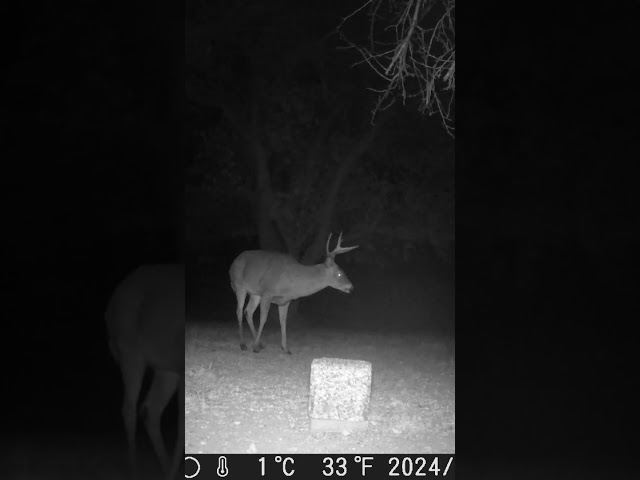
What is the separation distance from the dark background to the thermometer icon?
6.46ft

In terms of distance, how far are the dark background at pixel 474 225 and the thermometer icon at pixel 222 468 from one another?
1969mm

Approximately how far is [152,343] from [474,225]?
0.92 meters

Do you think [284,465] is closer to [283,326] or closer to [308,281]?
[283,326]

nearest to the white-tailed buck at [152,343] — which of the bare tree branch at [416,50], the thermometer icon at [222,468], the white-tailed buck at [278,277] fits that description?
the bare tree branch at [416,50]

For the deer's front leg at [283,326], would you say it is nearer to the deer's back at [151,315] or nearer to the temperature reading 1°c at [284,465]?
the temperature reading 1°c at [284,465]

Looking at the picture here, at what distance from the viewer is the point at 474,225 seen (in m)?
1.75

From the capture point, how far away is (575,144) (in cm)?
175

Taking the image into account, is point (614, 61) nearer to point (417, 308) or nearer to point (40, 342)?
point (40, 342)

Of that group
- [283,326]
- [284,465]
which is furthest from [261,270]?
[284,465]

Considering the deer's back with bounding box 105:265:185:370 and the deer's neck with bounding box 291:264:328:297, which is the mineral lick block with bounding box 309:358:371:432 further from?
the deer's neck with bounding box 291:264:328:297

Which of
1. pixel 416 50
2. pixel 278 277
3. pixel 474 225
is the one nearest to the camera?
pixel 474 225

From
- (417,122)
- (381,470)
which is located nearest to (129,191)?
(381,470)

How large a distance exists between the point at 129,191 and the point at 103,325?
1.09 ft

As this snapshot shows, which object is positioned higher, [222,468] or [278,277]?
[278,277]
